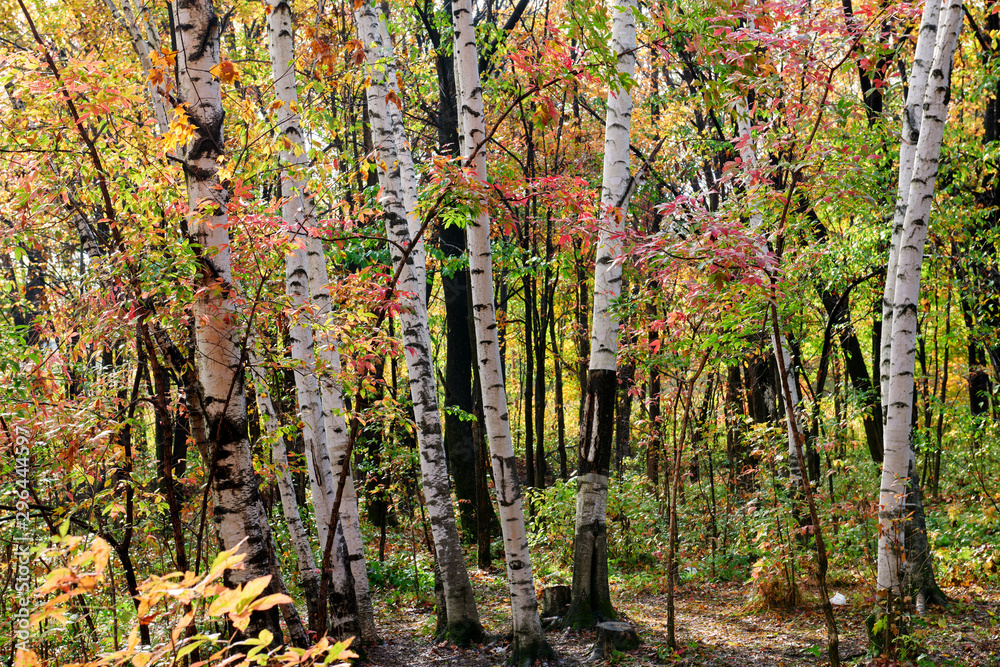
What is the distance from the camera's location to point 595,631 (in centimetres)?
589

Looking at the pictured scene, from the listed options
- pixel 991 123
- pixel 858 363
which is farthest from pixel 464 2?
pixel 858 363

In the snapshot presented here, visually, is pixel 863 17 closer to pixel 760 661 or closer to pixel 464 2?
pixel 464 2

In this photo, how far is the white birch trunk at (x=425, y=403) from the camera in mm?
6133

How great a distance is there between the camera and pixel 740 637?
6.41 m

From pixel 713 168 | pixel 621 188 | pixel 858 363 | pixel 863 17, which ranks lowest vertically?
pixel 858 363

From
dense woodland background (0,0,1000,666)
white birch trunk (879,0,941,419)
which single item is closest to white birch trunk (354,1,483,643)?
dense woodland background (0,0,1000,666)

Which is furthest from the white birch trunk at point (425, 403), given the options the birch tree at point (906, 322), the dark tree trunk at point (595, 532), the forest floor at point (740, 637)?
the birch tree at point (906, 322)

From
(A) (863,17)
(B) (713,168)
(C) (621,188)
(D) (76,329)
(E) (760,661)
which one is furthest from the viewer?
(B) (713,168)

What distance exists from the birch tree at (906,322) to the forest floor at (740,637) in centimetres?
45

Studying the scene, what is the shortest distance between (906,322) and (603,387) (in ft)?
7.91

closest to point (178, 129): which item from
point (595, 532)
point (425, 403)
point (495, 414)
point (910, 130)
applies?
point (495, 414)

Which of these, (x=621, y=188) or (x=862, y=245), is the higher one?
(x=621, y=188)

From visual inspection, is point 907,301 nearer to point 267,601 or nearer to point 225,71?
point 225,71

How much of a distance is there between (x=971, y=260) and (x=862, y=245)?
1.11 m
